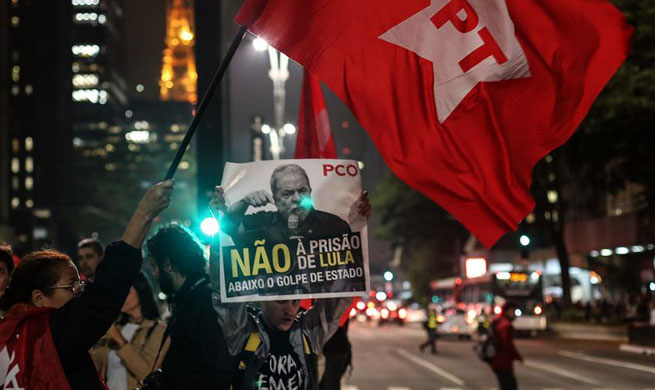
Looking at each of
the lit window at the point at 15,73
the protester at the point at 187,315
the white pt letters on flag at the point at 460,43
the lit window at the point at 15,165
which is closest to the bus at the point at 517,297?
the white pt letters on flag at the point at 460,43

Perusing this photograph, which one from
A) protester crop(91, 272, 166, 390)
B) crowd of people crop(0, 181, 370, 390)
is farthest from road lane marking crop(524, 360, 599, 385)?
crowd of people crop(0, 181, 370, 390)

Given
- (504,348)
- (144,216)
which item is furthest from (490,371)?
(144,216)

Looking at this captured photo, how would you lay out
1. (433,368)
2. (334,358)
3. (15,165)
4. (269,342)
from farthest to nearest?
1. (15,165)
2. (433,368)
3. (334,358)
4. (269,342)

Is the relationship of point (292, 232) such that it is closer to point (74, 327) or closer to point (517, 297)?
point (74, 327)

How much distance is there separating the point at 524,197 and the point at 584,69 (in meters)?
0.92

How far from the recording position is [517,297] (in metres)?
53.0

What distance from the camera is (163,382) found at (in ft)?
20.0

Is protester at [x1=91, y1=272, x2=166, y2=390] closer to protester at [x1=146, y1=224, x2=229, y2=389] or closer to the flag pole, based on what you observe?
protester at [x1=146, y1=224, x2=229, y2=389]

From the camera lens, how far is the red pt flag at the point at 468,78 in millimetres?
6703

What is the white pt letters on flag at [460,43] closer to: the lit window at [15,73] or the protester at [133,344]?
the protester at [133,344]

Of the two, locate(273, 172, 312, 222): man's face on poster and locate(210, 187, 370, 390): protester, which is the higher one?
locate(273, 172, 312, 222): man's face on poster

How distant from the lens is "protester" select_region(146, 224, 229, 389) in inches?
237

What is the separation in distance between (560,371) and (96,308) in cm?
2289

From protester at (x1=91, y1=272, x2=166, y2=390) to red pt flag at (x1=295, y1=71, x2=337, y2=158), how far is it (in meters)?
1.79
